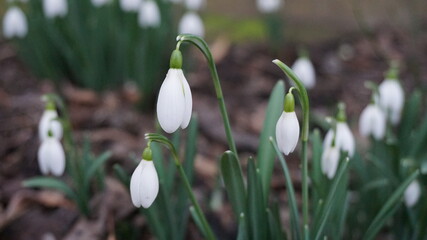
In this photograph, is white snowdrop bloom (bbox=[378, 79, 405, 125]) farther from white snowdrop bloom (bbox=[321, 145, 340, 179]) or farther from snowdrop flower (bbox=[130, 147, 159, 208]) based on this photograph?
snowdrop flower (bbox=[130, 147, 159, 208])

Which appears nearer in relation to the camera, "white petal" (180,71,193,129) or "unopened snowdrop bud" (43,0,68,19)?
"white petal" (180,71,193,129)

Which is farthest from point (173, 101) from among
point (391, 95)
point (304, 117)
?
point (391, 95)

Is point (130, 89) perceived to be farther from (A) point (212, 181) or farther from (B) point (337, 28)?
(B) point (337, 28)

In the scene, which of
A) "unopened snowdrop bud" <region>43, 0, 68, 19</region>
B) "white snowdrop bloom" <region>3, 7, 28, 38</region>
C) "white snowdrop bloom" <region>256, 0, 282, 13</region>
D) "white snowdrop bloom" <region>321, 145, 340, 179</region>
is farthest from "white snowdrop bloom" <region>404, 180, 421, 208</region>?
"white snowdrop bloom" <region>256, 0, 282, 13</region>

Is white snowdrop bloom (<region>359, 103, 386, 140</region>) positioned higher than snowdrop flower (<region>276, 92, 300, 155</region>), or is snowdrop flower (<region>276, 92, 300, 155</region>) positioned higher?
snowdrop flower (<region>276, 92, 300, 155</region>)

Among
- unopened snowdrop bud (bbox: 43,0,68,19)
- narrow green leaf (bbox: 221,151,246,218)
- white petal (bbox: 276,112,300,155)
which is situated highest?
Result: unopened snowdrop bud (bbox: 43,0,68,19)

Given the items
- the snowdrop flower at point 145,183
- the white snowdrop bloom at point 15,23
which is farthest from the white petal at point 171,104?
the white snowdrop bloom at point 15,23
